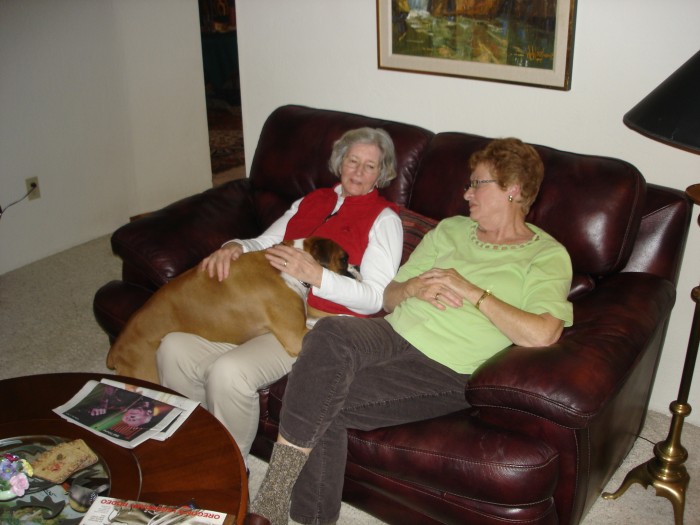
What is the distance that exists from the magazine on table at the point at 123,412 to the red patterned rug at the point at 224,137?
3738 millimetres

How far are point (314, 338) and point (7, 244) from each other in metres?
2.62

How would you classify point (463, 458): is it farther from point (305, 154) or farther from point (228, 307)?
point (305, 154)

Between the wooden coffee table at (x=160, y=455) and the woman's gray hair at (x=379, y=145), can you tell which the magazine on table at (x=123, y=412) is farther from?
the woman's gray hair at (x=379, y=145)

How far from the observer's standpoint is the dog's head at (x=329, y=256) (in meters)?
2.20

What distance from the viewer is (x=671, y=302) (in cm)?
207

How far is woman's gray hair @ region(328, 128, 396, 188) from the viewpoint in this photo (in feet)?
7.84

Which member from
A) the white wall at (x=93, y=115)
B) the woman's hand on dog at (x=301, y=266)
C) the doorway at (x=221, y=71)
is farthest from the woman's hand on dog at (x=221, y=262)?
the doorway at (x=221, y=71)

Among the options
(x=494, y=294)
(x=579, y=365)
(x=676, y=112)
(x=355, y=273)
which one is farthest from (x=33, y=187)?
(x=676, y=112)

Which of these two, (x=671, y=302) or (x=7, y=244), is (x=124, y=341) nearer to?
(x=671, y=302)

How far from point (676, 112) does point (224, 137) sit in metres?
5.15

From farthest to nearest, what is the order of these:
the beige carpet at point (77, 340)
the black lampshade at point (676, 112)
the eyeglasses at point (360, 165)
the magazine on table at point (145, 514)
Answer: the eyeglasses at point (360, 165) → the beige carpet at point (77, 340) → the black lampshade at point (676, 112) → the magazine on table at point (145, 514)

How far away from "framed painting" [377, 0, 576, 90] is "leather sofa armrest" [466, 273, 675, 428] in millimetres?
819

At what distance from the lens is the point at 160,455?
1577mm

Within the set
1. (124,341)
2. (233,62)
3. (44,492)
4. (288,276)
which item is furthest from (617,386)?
(233,62)
